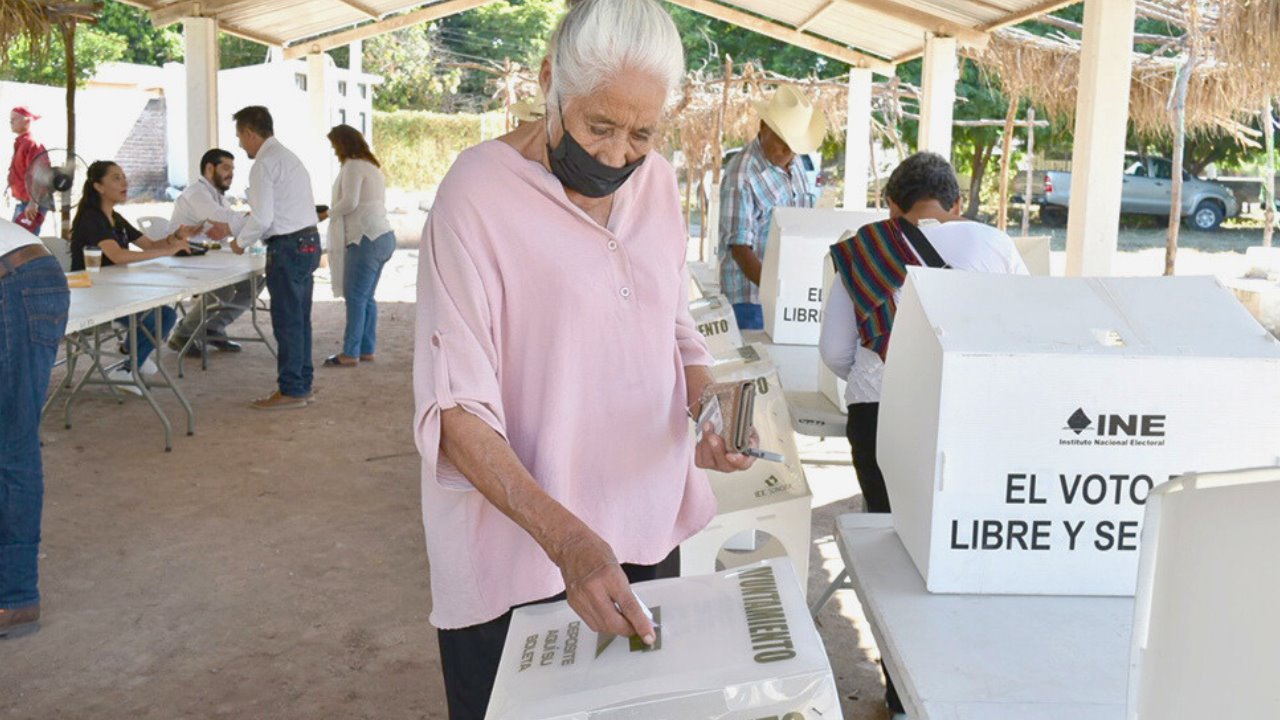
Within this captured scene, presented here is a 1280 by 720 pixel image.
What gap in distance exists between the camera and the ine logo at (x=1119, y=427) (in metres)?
1.89

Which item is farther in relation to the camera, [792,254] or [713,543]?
[792,254]

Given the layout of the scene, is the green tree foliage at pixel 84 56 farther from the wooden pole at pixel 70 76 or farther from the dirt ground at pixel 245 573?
the dirt ground at pixel 245 573

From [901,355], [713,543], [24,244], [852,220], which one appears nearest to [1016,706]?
[901,355]

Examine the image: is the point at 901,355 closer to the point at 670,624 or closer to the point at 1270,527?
the point at 670,624

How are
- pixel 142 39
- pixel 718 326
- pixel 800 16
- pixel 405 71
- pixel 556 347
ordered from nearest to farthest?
pixel 556 347
pixel 718 326
pixel 800 16
pixel 405 71
pixel 142 39

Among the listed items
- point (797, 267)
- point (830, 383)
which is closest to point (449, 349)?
point (830, 383)

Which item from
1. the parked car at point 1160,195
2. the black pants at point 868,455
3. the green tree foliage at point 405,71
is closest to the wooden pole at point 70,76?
the black pants at point 868,455

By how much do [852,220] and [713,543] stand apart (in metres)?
1.93

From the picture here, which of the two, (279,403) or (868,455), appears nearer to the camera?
(868,455)

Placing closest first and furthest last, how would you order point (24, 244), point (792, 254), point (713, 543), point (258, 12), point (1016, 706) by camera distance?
point (1016, 706), point (713, 543), point (24, 244), point (792, 254), point (258, 12)

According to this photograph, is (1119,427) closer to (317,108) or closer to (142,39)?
(317,108)

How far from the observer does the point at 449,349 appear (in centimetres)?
149

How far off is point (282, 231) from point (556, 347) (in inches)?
214

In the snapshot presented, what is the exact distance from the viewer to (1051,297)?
2.11 metres
